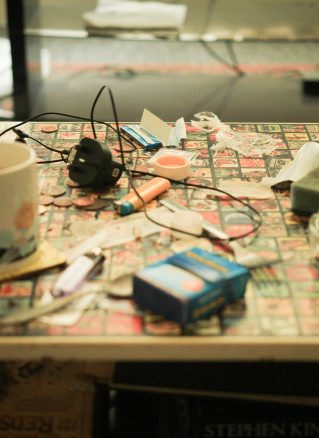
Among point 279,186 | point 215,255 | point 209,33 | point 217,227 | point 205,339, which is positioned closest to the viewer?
point 205,339

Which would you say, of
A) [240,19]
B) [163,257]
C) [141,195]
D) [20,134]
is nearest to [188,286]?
[163,257]

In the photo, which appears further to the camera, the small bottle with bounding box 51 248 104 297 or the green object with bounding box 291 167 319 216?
the green object with bounding box 291 167 319 216

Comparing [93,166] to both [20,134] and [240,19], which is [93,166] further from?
[240,19]

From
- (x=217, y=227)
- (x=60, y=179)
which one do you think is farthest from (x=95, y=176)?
(x=217, y=227)

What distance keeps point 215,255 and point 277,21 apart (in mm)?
2623

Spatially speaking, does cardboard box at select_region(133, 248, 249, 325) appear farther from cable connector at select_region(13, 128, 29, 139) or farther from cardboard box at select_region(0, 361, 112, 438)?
cable connector at select_region(13, 128, 29, 139)

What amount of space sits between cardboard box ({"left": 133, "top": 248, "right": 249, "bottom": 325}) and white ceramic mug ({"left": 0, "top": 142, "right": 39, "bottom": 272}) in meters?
0.15

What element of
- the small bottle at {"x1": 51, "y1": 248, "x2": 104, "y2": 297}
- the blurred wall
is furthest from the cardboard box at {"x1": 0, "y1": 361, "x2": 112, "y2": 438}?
the blurred wall

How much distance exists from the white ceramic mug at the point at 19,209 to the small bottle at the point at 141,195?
7.1 inches

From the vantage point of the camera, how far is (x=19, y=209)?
0.83 m

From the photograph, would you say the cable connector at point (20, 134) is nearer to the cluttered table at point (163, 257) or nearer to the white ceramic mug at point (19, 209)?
the cluttered table at point (163, 257)

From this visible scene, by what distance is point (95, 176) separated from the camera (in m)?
1.08

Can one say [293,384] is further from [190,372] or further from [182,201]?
[182,201]

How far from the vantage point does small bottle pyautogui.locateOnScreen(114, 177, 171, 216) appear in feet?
3.35
